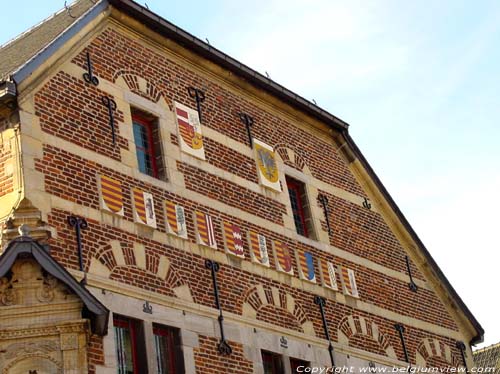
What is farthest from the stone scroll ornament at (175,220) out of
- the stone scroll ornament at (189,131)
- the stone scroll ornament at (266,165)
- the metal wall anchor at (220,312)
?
the stone scroll ornament at (266,165)

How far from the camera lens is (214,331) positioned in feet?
50.0

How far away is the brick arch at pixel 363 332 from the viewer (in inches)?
708

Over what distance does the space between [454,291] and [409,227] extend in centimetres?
164

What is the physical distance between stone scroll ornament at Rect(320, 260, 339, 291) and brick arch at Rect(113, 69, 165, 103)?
4185 millimetres

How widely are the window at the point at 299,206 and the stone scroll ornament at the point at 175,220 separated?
3448 millimetres

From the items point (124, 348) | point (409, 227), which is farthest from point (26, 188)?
point (409, 227)

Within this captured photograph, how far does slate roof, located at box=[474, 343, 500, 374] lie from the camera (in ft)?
95.1

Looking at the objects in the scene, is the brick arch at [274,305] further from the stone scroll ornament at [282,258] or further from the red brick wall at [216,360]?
the red brick wall at [216,360]

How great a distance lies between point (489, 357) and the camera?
29578 millimetres

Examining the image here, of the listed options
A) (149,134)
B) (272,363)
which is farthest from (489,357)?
(149,134)

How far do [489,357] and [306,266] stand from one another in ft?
44.3

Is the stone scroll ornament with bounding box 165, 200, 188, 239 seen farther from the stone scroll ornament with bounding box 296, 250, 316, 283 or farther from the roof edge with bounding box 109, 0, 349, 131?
the roof edge with bounding box 109, 0, 349, 131

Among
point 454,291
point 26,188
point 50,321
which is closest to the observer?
point 50,321

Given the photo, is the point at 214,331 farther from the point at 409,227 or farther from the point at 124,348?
the point at 409,227
